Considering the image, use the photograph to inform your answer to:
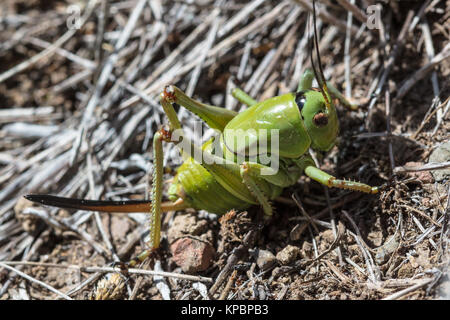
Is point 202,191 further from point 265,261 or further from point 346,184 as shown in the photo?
point 346,184

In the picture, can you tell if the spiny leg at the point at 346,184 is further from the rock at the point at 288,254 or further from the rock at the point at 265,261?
the rock at the point at 265,261

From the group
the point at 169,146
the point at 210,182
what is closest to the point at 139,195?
the point at 169,146

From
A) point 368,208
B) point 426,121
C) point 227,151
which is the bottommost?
point 368,208

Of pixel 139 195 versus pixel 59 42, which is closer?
pixel 139 195

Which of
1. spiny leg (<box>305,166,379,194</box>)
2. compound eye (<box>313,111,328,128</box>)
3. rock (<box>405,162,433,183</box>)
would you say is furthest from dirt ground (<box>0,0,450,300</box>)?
compound eye (<box>313,111,328,128</box>)

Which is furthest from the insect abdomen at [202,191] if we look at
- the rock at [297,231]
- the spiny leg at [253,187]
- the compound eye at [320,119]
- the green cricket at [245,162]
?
the compound eye at [320,119]

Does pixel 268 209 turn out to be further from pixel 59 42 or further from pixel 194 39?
pixel 59 42

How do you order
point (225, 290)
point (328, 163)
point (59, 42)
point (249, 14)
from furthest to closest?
1. point (59, 42)
2. point (249, 14)
3. point (328, 163)
4. point (225, 290)
